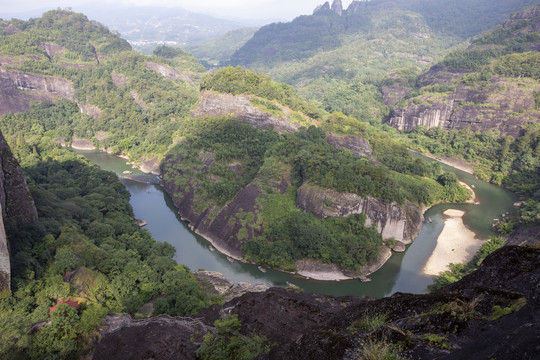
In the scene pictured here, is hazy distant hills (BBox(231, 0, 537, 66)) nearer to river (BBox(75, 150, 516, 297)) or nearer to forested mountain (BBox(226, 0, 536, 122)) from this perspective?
forested mountain (BBox(226, 0, 536, 122))

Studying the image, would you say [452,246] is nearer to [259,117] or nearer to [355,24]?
[259,117]

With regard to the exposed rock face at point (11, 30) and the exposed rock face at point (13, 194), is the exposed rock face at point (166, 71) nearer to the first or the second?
the exposed rock face at point (11, 30)

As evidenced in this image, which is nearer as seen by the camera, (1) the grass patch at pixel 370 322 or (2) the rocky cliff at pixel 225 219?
(1) the grass patch at pixel 370 322

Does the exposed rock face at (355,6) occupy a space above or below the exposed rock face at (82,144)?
above

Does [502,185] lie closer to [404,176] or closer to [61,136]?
[404,176]

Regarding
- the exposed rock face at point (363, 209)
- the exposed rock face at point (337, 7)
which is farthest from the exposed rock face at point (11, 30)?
the exposed rock face at point (337, 7)

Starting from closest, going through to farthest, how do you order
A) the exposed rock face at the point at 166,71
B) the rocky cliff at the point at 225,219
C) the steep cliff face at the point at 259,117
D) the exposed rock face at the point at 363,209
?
the exposed rock face at the point at 363,209 → the rocky cliff at the point at 225,219 → the steep cliff face at the point at 259,117 → the exposed rock face at the point at 166,71

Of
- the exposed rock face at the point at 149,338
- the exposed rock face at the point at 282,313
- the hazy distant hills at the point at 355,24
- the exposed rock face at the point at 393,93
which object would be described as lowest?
the exposed rock face at the point at 149,338
